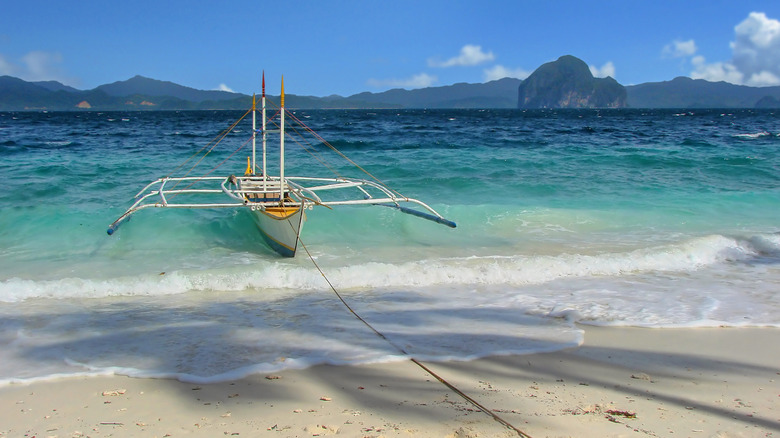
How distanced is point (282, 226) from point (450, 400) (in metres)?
4.73

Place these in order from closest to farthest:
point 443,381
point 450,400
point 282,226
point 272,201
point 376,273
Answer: point 450,400, point 443,381, point 376,273, point 282,226, point 272,201

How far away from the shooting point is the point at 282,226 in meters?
7.69

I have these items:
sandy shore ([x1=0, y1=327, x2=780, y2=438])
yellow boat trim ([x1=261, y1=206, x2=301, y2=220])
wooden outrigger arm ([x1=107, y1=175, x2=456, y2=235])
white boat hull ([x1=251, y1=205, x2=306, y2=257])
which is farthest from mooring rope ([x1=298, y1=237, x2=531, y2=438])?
wooden outrigger arm ([x1=107, y1=175, x2=456, y2=235])

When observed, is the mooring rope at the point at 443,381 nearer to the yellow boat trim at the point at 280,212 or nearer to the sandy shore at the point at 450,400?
the sandy shore at the point at 450,400

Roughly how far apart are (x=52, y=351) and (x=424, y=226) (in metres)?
6.71

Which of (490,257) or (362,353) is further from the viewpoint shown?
(490,257)

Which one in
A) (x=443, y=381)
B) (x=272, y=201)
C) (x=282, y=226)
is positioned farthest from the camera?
(x=272, y=201)

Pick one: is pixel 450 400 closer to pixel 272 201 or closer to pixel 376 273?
pixel 376 273

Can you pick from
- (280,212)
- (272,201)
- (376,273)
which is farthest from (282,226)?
(376,273)

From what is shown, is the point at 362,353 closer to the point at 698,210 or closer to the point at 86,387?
the point at 86,387

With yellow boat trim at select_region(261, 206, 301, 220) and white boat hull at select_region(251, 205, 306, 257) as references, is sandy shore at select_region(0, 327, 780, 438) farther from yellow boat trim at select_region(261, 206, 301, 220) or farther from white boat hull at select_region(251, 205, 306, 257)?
yellow boat trim at select_region(261, 206, 301, 220)

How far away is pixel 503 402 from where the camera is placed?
3.46 m

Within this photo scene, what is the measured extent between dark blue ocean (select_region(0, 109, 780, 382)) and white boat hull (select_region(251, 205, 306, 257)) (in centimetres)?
23

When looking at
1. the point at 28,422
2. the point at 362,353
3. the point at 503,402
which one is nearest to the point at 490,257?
the point at 362,353
